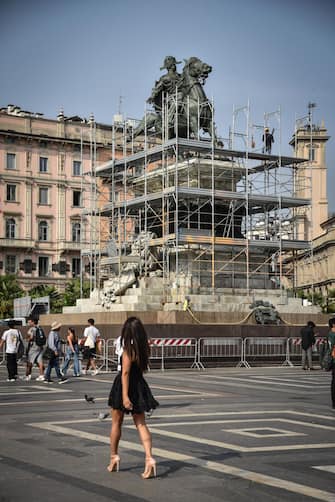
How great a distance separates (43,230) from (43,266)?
359 centimetres

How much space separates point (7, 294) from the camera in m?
63.8

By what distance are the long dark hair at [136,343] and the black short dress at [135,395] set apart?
3.0 inches

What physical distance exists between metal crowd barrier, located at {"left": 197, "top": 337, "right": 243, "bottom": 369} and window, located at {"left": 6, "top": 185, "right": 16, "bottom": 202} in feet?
180

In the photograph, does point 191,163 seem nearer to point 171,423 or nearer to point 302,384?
point 302,384

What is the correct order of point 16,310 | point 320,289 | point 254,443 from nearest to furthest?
point 254,443 → point 16,310 → point 320,289

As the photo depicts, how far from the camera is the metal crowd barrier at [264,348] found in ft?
97.5

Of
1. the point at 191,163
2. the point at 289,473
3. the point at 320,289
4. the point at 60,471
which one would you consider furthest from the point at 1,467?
the point at 320,289

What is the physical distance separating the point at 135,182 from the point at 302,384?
713 inches

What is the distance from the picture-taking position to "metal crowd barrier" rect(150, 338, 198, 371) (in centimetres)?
2786

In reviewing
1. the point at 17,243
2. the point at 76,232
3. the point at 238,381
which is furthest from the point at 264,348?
the point at 76,232

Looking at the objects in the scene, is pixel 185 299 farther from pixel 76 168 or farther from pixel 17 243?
pixel 76 168

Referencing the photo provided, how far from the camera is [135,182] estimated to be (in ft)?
125

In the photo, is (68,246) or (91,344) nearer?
(91,344)

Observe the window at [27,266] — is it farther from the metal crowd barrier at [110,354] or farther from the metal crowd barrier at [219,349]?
the metal crowd barrier at [110,354]
